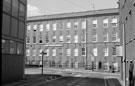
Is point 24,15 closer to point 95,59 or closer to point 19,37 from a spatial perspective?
point 19,37

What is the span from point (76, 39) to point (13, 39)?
35738mm

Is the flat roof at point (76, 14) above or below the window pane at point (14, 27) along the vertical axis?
above

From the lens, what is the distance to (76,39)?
60406mm

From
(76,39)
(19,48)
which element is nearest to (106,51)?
(76,39)

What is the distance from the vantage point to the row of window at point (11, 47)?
23.6 meters

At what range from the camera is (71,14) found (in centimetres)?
6150

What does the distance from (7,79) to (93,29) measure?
37.6m

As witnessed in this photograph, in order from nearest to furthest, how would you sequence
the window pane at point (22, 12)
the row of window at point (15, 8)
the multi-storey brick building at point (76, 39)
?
the row of window at point (15, 8)
the window pane at point (22, 12)
the multi-storey brick building at point (76, 39)

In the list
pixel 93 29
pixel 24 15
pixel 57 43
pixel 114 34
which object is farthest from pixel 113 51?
pixel 24 15

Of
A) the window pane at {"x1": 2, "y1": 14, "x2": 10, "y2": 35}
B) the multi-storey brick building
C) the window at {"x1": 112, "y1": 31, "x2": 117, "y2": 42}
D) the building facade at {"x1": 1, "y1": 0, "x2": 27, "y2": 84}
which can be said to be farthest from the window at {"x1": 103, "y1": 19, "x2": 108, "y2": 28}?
the window pane at {"x1": 2, "y1": 14, "x2": 10, "y2": 35}

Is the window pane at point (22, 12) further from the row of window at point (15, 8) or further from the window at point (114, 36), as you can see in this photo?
the window at point (114, 36)

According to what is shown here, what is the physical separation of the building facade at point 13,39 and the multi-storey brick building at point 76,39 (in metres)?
31.1

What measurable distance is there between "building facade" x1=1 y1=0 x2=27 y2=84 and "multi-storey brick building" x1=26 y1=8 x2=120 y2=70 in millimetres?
31081

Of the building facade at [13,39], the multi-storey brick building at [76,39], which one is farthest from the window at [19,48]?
the multi-storey brick building at [76,39]
